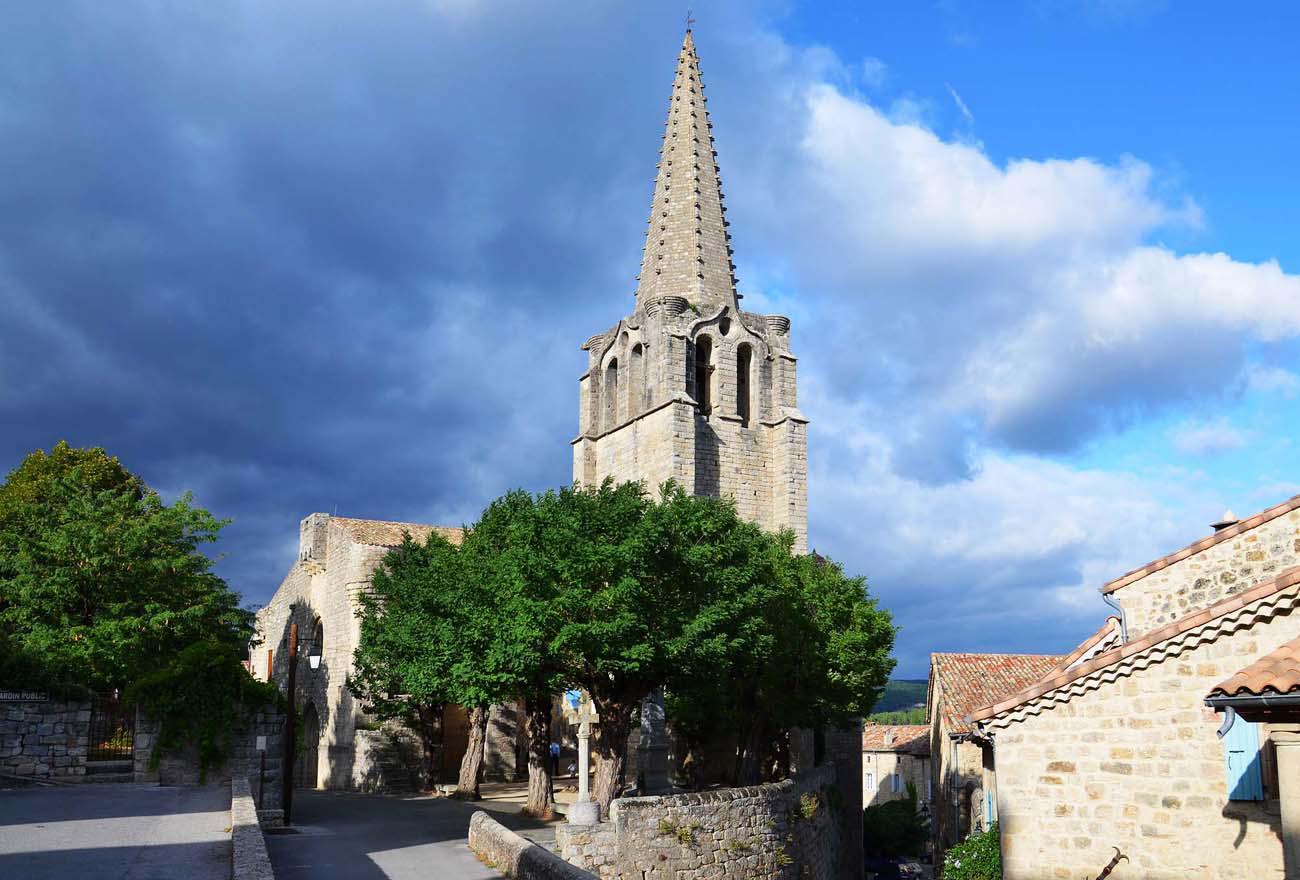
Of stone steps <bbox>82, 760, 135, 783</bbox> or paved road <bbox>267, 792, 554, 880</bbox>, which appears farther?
stone steps <bbox>82, 760, 135, 783</bbox>

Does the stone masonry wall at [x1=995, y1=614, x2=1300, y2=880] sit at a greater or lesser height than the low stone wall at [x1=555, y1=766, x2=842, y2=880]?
greater

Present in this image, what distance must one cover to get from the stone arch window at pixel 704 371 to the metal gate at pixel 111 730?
65.4ft

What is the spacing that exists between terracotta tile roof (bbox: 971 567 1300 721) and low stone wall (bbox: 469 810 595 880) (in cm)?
605

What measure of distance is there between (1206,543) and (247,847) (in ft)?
45.2

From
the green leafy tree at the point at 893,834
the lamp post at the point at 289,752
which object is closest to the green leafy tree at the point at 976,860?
the lamp post at the point at 289,752

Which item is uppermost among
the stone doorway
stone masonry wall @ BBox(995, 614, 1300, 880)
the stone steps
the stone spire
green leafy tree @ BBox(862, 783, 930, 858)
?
the stone spire

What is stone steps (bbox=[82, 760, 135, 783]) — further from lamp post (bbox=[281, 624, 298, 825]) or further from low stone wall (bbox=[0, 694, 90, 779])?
lamp post (bbox=[281, 624, 298, 825])

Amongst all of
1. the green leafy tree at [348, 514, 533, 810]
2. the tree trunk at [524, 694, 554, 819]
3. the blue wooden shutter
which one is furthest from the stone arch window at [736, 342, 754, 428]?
the blue wooden shutter

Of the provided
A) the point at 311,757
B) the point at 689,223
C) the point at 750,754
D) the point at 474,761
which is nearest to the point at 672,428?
the point at 689,223

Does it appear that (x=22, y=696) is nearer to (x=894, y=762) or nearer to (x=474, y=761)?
(x=474, y=761)

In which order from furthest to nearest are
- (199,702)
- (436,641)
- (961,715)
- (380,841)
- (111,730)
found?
(961,715) < (436,641) < (111,730) < (199,702) < (380,841)

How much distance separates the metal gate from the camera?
2216 centimetres

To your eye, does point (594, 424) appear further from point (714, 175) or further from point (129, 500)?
point (129, 500)

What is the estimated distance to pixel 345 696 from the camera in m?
35.3
